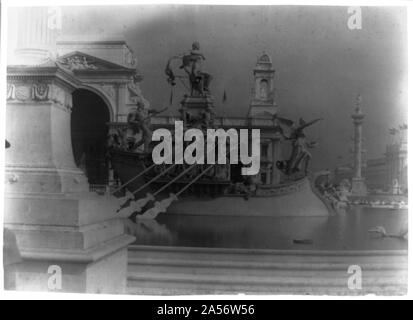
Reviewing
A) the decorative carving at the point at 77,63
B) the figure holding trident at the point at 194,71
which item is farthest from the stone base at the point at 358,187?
the decorative carving at the point at 77,63

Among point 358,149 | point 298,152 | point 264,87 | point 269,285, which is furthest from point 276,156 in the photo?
point 269,285

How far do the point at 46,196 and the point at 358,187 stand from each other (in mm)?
2863

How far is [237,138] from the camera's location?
426 centimetres

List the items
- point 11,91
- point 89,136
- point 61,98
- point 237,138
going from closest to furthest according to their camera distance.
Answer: point 11,91 → point 61,98 → point 237,138 → point 89,136

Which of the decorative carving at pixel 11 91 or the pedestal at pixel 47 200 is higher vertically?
the decorative carving at pixel 11 91

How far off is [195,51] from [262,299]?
7.79 ft

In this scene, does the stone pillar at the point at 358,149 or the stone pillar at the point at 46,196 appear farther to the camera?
the stone pillar at the point at 358,149

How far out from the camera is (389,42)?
4.27 meters

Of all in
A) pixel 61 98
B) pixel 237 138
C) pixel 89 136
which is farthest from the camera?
pixel 89 136

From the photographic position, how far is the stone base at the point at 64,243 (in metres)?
3.75

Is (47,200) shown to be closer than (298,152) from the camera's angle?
Yes

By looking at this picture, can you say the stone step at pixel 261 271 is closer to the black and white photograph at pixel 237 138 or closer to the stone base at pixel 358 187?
the black and white photograph at pixel 237 138

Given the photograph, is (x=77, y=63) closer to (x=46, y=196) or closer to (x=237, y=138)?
(x=46, y=196)

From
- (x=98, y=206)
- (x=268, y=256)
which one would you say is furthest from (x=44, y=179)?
(x=268, y=256)
